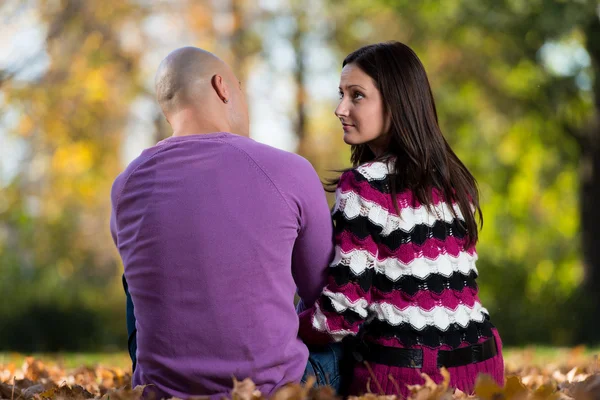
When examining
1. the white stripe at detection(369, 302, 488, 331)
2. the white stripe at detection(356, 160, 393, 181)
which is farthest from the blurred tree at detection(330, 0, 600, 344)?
the white stripe at detection(369, 302, 488, 331)

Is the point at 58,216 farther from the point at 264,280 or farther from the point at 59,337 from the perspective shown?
the point at 264,280

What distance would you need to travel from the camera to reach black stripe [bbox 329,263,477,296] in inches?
104

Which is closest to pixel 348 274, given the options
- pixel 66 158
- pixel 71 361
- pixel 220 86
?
pixel 220 86

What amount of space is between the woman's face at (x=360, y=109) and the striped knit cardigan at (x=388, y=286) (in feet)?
0.81

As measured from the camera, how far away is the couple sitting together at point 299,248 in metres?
2.44

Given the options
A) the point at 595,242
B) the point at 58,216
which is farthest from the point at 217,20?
the point at 595,242

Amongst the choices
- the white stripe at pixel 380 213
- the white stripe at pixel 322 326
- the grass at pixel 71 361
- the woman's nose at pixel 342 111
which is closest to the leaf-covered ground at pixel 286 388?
the white stripe at pixel 322 326

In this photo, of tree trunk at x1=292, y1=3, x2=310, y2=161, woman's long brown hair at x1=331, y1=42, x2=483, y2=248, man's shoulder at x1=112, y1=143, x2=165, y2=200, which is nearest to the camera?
man's shoulder at x1=112, y1=143, x2=165, y2=200

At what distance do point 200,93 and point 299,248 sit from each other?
26.7 inches

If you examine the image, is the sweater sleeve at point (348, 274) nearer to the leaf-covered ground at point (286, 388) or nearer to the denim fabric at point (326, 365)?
the denim fabric at point (326, 365)

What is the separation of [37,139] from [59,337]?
4.19 meters

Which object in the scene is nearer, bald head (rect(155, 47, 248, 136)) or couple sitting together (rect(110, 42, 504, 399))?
couple sitting together (rect(110, 42, 504, 399))

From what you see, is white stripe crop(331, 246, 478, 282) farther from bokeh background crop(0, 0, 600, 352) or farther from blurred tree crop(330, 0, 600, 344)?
blurred tree crop(330, 0, 600, 344)

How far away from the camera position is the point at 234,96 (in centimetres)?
276
